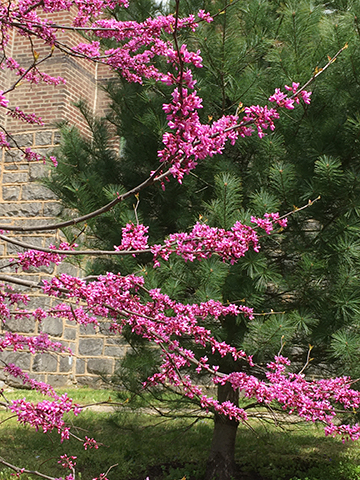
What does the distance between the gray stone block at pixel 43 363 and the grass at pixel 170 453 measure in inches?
79.7

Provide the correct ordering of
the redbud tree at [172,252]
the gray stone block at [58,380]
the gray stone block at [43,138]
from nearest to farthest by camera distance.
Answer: the redbud tree at [172,252]
the gray stone block at [58,380]
the gray stone block at [43,138]

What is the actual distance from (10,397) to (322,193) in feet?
18.1

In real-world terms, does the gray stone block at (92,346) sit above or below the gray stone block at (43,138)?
below

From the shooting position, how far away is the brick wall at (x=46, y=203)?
8438mm

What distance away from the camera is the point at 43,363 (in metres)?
8.24

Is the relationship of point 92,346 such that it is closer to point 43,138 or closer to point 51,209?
point 51,209

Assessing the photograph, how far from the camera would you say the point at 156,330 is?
2.69 metres

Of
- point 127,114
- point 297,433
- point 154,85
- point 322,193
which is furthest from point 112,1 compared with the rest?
point 297,433

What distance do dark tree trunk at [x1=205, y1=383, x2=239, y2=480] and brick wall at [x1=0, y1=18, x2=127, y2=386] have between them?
4083mm

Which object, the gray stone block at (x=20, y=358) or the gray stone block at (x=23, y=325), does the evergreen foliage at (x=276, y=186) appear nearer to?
the gray stone block at (x=23, y=325)

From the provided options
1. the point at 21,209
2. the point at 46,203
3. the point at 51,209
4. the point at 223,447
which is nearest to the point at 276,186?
the point at 223,447

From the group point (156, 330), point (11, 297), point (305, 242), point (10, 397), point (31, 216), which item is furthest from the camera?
point (31, 216)

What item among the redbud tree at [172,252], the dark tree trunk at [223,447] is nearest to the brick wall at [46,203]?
the dark tree trunk at [223,447]

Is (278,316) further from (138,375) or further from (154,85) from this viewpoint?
(154,85)
